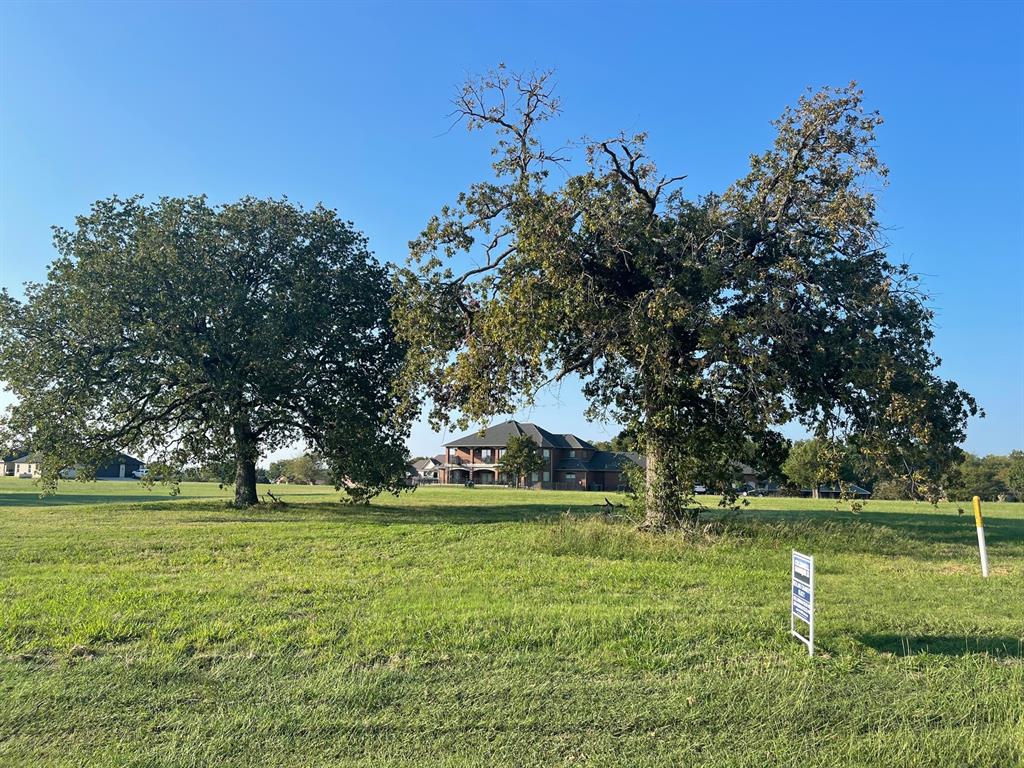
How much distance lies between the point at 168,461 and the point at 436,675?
74.2 ft

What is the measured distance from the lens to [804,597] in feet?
19.7

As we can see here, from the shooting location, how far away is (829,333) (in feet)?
46.9

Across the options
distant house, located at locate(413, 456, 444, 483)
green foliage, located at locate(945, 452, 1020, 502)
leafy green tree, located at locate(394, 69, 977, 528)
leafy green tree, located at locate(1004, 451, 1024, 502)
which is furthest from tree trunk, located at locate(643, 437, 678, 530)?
distant house, located at locate(413, 456, 444, 483)

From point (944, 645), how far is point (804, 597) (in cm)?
152

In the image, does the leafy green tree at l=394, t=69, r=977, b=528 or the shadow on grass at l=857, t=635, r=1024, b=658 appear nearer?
the shadow on grass at l=857, t=635, r=1024, b=658

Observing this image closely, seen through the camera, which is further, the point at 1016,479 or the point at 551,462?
the point at 551,462

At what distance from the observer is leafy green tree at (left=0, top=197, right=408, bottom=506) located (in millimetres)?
22328

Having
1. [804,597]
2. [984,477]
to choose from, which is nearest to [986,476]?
[984,477]

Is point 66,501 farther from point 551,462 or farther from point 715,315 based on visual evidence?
point 551,462

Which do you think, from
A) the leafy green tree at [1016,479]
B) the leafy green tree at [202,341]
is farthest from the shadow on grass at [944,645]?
the leafy green tree at [1016,479]

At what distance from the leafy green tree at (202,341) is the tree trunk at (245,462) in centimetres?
12

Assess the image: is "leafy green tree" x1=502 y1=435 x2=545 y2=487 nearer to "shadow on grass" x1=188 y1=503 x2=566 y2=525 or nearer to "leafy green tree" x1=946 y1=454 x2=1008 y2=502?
"shadow on grass" x1=188 y1=503 x2=566 y2=525

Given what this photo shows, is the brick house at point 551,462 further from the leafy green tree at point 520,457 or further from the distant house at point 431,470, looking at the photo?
the leafy green tree at point 520,457

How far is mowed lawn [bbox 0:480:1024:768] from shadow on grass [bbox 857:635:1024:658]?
0.10 feet
